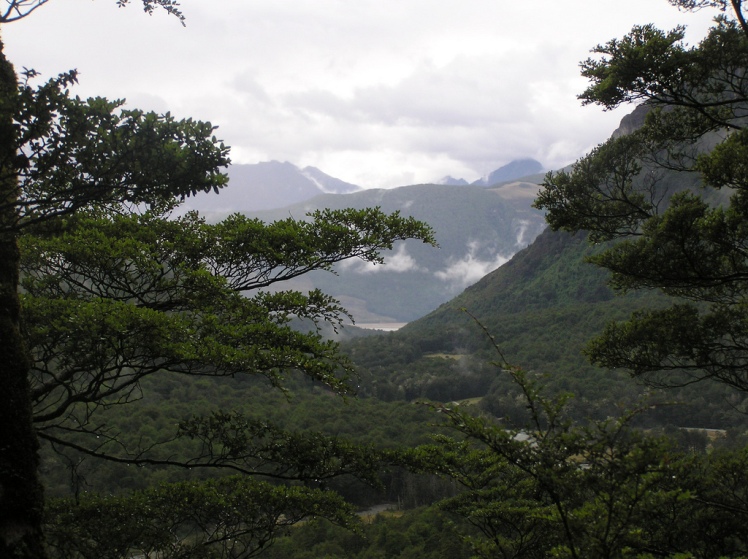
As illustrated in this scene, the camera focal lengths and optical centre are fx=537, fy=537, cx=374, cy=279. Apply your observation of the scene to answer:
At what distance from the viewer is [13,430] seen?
15.1ft

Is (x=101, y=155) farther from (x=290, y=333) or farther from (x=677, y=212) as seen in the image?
(x=677, y=212)

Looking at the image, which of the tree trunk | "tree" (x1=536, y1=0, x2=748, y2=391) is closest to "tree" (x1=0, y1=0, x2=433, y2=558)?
the tree trunk

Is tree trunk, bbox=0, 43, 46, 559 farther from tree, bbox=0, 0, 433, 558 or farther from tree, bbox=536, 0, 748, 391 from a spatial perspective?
tree, bbox=536, 0, 748, 391

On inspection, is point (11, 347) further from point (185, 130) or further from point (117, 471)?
point (117, 471)

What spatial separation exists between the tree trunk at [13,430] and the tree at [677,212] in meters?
6.96

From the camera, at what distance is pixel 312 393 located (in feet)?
182

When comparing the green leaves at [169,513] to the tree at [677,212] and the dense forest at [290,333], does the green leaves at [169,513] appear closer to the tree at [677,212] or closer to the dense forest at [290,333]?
the dense forest at [290,333]

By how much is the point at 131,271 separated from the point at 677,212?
712 cm

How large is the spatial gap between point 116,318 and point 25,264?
283cm

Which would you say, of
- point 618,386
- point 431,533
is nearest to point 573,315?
point 618,386

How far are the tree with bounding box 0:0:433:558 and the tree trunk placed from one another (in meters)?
0.01

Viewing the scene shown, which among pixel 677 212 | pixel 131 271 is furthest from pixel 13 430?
pixel 677 212

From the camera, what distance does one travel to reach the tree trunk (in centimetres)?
438

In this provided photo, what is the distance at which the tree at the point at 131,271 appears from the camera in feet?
15.2
